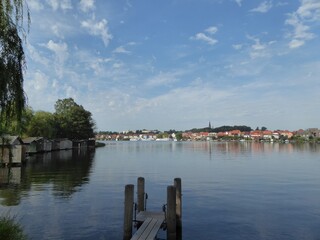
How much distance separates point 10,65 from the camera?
11539 mm

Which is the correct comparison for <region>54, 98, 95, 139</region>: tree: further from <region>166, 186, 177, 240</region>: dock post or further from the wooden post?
<region>166, 186, 177, 240</region>: dock post

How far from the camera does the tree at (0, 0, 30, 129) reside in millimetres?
11125

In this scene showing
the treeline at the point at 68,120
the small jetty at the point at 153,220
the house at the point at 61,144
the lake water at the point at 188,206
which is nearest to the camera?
the small jetty at the point at 153,220

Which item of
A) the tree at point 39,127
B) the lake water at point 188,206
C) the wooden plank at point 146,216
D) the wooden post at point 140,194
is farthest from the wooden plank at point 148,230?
the tree at point 39,127

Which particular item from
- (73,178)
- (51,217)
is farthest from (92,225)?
(73,178)

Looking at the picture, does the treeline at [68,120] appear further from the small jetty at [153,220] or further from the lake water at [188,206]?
the small jetty at [153,220]

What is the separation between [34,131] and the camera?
9650cm

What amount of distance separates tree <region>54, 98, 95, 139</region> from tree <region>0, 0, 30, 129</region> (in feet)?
365

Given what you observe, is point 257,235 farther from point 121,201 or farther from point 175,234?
point 121,201

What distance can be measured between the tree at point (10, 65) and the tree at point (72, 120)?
111186 millimetres

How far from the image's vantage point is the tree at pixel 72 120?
122938 mm

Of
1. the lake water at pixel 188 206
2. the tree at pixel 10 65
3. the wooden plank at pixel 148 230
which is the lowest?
the lake water at pixel 188 206

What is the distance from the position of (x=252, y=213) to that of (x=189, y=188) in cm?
A: 1133

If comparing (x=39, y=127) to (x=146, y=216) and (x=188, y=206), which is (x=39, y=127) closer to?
(x=188, y=206)
